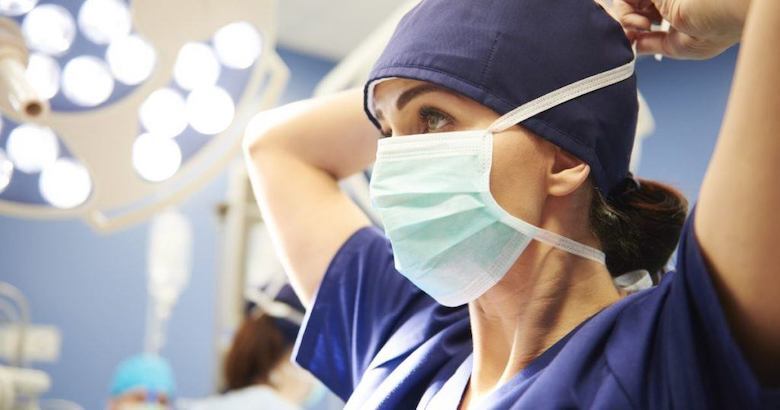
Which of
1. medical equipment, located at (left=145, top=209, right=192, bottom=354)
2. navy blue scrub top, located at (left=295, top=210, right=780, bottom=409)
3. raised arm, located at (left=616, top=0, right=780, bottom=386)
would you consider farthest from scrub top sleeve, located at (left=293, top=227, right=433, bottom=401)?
medical equipment, located at (left=145, top=209, right=192, bottom=354)

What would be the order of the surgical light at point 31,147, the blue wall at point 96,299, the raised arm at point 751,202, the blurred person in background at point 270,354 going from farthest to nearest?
the blue wall at point 96,299 < the blurred person in background at point 270,354 < the surgical light at point 31,147 < the raised arm at point 751,202

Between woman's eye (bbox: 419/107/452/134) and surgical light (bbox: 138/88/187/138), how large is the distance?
424 millimetres

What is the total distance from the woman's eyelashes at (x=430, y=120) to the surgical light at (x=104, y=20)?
45 cm

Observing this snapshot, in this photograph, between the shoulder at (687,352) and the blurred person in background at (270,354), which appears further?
the blurred person in background at (270,354)

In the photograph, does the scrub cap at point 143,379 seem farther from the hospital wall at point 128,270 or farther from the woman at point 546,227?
the woman at point 546,227

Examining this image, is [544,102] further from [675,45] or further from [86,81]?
[86,81]

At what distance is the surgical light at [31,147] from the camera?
51.0 inches

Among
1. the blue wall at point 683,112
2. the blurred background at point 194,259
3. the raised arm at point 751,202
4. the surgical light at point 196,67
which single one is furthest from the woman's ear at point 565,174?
the blue wall at point 683,112

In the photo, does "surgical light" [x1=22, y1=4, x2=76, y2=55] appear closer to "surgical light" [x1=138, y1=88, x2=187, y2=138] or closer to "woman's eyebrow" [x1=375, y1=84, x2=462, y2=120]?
"surgical light" [x1=138, y1=88, x2=187, y2=138]

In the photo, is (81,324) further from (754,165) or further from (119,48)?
(754,165)

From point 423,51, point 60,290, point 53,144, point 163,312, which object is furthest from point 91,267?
point 423,51

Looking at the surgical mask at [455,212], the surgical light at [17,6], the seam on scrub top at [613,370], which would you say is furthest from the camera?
the surgical light at [17,6]

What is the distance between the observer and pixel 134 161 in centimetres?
136

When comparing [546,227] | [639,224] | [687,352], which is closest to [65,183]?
[546,227]
